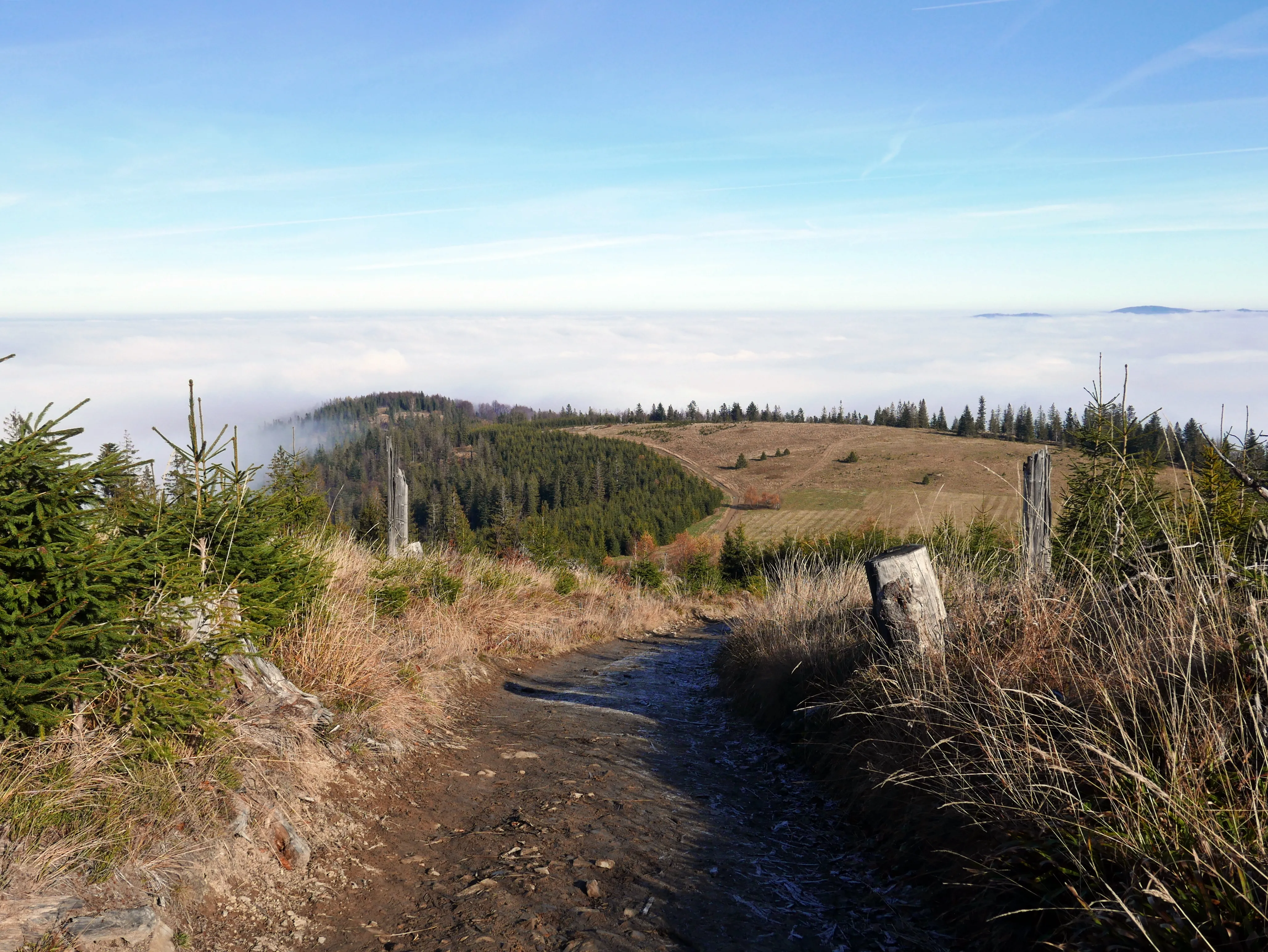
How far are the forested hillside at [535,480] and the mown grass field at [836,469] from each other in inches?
256

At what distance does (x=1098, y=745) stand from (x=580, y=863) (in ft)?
8.39

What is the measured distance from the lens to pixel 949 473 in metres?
79.8

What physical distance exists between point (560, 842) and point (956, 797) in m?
2.12

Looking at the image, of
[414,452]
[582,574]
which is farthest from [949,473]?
[414,452]

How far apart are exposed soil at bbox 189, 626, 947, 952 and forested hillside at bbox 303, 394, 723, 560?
52.9m

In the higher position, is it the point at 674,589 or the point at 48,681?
the point at 48,681

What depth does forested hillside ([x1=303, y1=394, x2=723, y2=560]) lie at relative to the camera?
9812 centimetres

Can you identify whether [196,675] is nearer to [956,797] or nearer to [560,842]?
[560,842]

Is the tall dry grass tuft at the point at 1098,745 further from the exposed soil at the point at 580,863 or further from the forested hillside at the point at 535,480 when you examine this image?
the forested hillside at the point at 535,480

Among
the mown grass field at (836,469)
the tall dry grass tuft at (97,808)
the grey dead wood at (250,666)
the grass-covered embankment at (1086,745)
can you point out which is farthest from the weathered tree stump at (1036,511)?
the mown grass field at (836,469)

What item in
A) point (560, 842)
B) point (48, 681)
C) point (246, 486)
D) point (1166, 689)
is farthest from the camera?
point (246, 486)

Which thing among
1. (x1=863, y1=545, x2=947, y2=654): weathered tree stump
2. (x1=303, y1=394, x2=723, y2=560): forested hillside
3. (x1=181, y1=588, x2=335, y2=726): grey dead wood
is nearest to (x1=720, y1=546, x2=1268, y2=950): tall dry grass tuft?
(x1=863, y1=545, x2=947, y2=654): weathered tree stump

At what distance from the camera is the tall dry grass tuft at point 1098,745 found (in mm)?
2750

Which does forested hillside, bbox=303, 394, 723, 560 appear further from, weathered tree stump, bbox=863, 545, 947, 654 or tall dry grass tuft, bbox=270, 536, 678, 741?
weathered tree stump, bbox=863, 545, 947, 654
